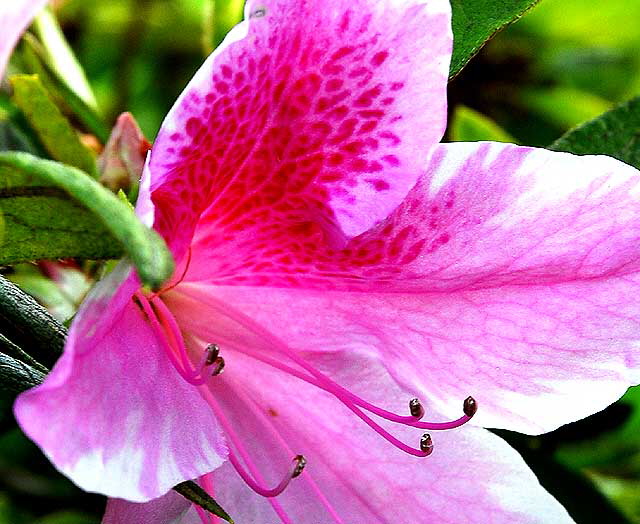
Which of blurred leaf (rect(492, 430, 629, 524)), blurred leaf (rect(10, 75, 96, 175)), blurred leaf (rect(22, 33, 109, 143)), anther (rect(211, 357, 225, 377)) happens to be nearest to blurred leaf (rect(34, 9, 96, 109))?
blurred leaf (rect(22, 33, 109, 143))

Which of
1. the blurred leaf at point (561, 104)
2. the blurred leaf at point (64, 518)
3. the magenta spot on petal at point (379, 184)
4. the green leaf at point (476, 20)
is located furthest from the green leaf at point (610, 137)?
the blurred leaf at point (64, 518)

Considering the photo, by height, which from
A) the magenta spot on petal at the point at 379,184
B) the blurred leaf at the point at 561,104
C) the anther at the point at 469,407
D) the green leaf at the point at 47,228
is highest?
the green leaf at the point at 47,228

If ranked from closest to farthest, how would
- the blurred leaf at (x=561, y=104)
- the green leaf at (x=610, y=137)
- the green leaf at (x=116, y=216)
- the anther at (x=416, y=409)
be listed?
the green leaf at (x=116, y=216), the anther at (x=416, y=409), the green leaf at (x=610, y=137), the blurred leaf at (x=561, y=104)

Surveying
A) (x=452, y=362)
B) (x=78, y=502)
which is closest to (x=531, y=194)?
(x=452, y=362)

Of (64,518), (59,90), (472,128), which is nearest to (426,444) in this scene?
(472,128)

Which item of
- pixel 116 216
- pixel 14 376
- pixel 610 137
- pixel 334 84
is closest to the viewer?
pixel 116 216

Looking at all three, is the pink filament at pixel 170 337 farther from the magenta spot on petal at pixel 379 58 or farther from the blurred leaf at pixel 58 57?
the blurred leaf at pixel 58 57

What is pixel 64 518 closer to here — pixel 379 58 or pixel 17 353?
pixel 17 353

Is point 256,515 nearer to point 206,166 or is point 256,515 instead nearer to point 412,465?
point 412,465

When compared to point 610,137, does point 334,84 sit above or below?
above
